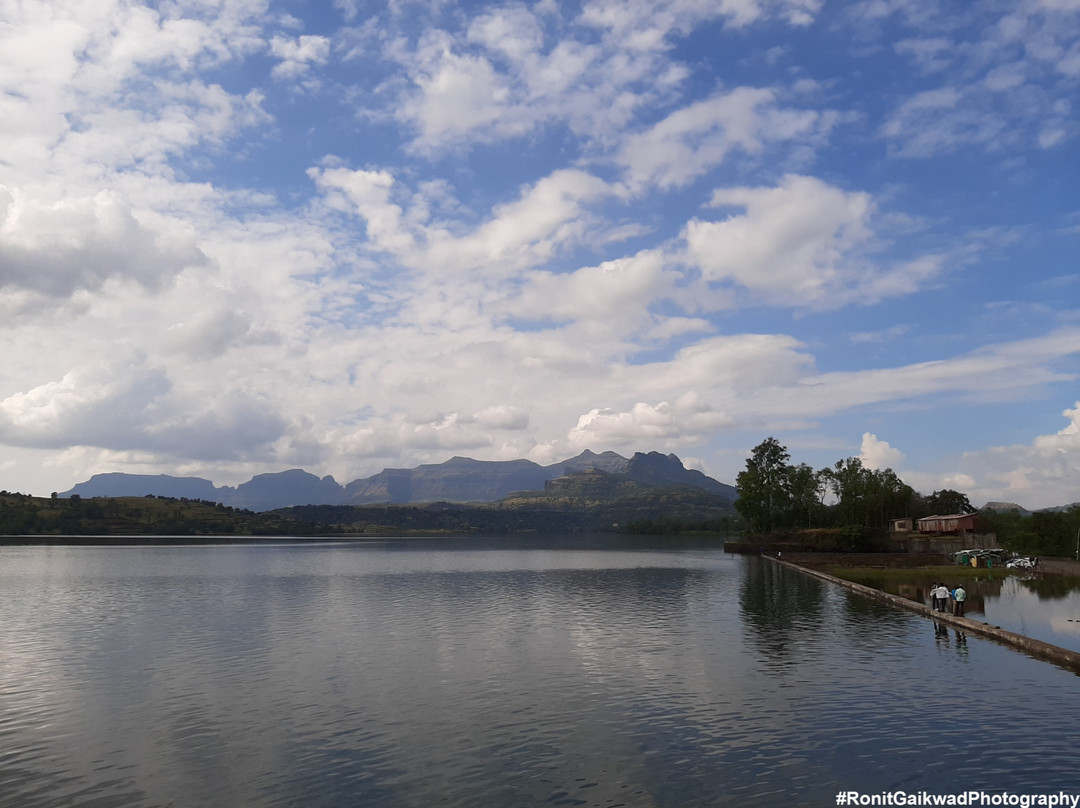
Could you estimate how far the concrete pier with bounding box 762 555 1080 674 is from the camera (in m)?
42.7

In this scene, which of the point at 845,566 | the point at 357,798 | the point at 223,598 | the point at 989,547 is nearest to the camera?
the point at 357,798

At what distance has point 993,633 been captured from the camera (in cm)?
5131

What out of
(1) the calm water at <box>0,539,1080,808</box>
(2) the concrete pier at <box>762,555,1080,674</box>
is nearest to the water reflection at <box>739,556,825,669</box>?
(1) the calm water at <box>0,539,1080,808</box>

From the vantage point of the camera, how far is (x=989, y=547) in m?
148

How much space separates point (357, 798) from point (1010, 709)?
3012 cm

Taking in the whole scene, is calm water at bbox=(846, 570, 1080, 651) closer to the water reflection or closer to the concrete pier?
the concrete pier

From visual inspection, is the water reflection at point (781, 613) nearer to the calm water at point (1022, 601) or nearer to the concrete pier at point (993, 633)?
the concrete pier at point (993, 633)

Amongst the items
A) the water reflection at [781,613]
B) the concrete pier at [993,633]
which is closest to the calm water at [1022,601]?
the concrete pier at [993,633]

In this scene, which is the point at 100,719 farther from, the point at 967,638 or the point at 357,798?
the point at 967,638

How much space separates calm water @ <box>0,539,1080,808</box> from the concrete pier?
179 centimetres

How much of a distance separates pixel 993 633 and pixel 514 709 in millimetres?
39152

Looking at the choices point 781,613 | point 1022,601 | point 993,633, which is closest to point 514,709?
point 993,633

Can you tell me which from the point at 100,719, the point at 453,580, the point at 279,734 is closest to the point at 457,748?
the point at 279,734

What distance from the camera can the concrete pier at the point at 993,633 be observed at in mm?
42656
